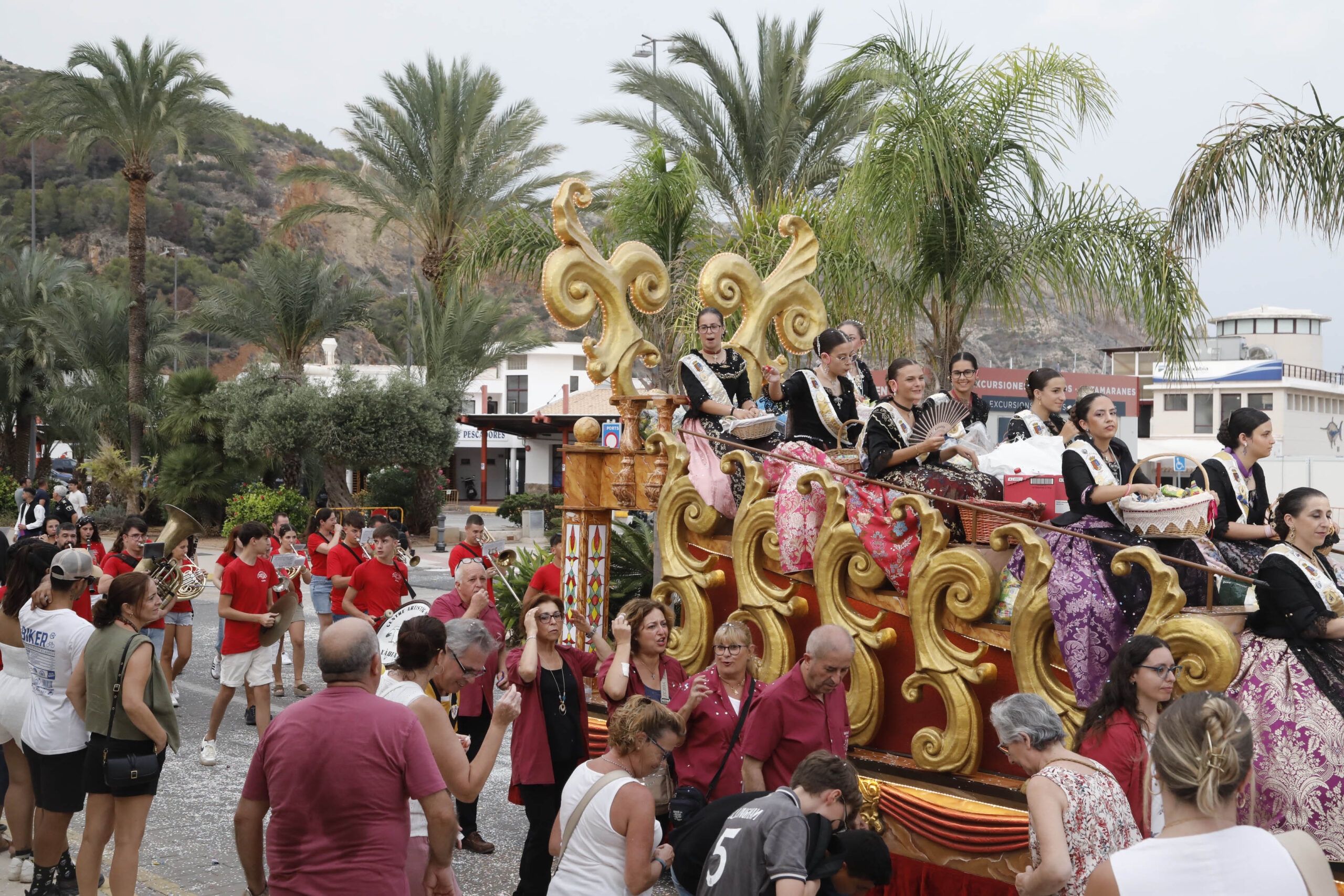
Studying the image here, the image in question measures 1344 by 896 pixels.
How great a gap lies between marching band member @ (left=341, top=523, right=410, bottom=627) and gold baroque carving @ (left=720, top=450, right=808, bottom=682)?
3.61 meters

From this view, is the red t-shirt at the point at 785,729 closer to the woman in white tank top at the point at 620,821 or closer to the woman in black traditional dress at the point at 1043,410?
the woman in white tank top at the point at 620,821

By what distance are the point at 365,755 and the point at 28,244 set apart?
226 feet

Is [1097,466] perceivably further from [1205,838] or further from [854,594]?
[1205,838]

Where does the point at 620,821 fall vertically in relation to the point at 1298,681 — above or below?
below

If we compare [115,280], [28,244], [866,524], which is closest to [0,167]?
[28,244]

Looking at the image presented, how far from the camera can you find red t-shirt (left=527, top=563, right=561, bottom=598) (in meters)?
8.11

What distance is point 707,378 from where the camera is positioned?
6820 mm

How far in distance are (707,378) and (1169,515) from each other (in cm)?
287

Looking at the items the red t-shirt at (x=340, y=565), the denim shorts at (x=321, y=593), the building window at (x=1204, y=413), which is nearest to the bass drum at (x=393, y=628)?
the red t-shirt at (x=340, y=565)

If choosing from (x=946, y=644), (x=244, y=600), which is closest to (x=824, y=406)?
(x=946, y=644)

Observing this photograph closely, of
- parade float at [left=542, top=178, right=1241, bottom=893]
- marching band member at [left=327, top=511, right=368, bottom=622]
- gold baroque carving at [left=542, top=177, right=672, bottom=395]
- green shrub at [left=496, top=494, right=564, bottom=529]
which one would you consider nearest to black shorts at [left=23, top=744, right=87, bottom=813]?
parade float at [left=542, top=178, right=1241, bottom=893]

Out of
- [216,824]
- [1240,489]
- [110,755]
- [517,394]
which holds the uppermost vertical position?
[517,394]

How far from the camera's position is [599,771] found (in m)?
3.85

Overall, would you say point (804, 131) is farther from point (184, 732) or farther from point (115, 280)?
point (115, 280)
